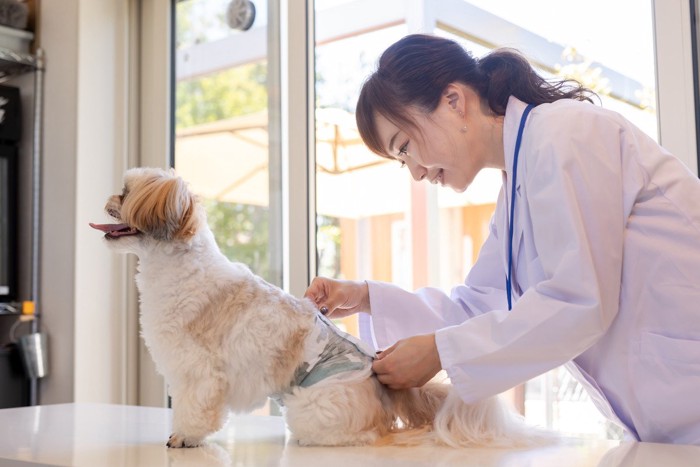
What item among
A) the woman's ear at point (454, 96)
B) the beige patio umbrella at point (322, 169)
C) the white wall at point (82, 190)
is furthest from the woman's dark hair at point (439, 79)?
the white wall at point (82, 190)

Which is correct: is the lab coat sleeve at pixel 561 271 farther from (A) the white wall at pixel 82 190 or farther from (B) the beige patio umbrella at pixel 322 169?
(A) the white wall at pixel 82 190

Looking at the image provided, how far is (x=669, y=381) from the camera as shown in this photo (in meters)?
1.09

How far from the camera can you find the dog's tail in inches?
45.3

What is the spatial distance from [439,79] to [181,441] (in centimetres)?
76

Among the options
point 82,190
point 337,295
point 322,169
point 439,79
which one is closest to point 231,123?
point 322,169

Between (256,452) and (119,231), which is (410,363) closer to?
(256,452)

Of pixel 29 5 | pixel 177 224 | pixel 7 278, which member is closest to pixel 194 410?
pixel 177 224

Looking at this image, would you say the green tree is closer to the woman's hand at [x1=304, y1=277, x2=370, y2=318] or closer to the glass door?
the glass door

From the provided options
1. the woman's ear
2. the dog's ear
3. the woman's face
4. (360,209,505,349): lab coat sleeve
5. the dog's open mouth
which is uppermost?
the woman's ear

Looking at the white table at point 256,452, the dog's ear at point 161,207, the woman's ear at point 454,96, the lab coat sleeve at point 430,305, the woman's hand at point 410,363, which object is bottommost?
the white table at point 256,452

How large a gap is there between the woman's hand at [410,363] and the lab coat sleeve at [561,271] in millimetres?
40

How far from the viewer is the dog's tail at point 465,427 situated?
1.15 m

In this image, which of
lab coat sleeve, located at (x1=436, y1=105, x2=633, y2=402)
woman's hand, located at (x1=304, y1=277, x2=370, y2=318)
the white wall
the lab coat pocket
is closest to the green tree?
the white wall

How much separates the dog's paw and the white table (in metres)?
0.02
